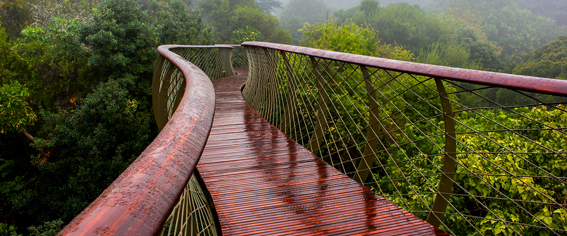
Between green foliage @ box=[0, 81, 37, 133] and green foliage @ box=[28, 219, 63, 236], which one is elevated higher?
green foliage @ box=[0, 81, 37, 133]

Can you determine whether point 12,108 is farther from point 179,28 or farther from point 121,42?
point 179,28

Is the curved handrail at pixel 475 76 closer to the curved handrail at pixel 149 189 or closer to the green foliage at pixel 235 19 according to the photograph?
the curved handrail at pixel 149 189

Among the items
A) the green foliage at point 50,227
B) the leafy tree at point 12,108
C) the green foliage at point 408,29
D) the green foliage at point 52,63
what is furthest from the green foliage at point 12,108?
the green foliage at point 408,29

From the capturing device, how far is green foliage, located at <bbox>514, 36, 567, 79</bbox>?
28484 mm

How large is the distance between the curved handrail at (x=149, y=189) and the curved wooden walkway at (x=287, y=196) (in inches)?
39.3

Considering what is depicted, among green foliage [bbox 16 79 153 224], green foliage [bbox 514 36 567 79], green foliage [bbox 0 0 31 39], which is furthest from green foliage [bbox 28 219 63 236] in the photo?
green foliage [bbox 514 36 567 79]

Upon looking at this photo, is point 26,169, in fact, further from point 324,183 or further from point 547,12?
point 547,12

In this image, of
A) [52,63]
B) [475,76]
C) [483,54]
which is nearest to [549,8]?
[483,54]

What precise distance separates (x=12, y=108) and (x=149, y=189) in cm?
1513

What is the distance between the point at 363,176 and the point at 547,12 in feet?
260

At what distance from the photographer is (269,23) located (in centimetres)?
3759

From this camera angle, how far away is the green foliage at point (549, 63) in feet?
93.5

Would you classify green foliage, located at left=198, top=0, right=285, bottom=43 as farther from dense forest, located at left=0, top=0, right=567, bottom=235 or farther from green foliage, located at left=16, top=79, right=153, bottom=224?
green foliage, located at left=16, top=79, right=153, bottom=224

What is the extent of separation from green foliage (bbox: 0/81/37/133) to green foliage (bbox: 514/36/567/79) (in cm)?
3544
